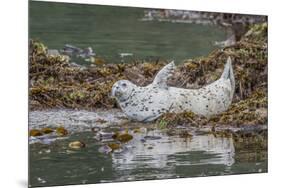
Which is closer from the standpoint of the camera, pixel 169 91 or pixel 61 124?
pixel 61 124

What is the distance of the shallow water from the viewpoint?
512cm

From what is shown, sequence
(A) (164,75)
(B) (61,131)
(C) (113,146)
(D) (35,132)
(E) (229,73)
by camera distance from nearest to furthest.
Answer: (D) (35,132) < (B) (61,131) < (C) (113,146) < (A) (164,75) < (E) (229,73)

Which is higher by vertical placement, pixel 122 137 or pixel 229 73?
pixel 229 73

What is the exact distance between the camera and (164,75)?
5547mm

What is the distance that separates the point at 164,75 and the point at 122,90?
0.44m

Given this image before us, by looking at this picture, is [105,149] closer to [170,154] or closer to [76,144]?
[76,144]

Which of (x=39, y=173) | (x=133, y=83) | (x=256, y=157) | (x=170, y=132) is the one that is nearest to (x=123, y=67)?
(x=133, y=83)

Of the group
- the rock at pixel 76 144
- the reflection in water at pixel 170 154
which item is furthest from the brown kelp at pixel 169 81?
the rock at pixel 76 144

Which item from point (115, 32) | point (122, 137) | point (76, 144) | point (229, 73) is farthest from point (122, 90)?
point (229, 73)

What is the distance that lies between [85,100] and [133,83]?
0.50 metres

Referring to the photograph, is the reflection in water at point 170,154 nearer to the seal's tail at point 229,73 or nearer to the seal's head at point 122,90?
the seal's head at point 122,90

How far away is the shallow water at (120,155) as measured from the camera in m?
5.12

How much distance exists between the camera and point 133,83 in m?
5.47

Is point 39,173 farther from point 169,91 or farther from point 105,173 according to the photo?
point 169,91
